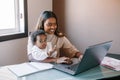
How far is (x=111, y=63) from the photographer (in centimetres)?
166

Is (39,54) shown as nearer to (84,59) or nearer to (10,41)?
(84,59)

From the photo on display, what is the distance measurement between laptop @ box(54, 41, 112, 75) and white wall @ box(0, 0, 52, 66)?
0.86m

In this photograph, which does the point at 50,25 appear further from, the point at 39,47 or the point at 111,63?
the point at 111,63

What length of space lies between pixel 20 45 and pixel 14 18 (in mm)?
340

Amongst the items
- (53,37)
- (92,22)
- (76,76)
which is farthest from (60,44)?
(76,76)

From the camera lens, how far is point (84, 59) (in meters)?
1.34

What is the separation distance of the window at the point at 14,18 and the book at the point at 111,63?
1084mm

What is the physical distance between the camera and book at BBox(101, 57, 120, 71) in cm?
157

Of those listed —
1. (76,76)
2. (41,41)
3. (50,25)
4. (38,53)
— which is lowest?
(76,76)

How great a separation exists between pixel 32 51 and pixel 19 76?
398 mm

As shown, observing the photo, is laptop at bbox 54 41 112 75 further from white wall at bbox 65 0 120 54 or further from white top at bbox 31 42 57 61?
white wall at bbox 65 0 120 54

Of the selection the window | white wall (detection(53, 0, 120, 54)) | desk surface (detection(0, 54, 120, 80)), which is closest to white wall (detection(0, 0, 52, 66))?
the window

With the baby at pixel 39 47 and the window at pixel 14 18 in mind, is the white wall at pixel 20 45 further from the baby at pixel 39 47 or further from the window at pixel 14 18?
the baby at pixel 39 47

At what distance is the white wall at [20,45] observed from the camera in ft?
7.22
